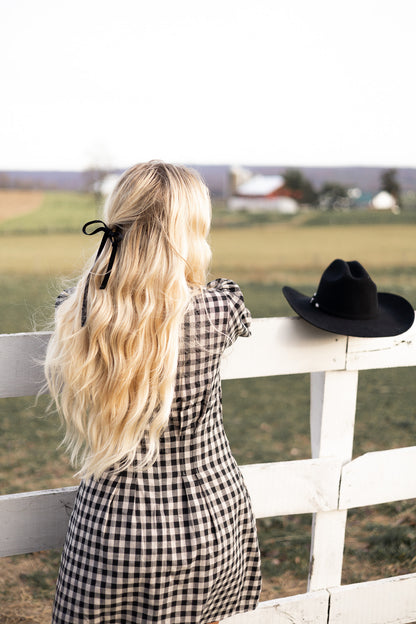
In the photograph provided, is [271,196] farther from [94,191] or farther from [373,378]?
[373,378]

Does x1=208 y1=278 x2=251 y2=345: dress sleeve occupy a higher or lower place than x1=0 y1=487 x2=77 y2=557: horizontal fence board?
higher

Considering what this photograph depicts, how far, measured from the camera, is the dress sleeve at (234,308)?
1.69m

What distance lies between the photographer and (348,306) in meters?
2.11

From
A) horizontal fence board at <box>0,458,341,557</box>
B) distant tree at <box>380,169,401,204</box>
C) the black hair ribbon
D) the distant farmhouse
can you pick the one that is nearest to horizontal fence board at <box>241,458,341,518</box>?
horizontal fence board at <box>0,458,341,557</box>

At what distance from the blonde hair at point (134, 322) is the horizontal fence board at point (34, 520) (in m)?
0.41

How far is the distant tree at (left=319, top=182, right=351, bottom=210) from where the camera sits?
1566 inches

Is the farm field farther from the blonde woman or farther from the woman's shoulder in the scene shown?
the woman's shoulder

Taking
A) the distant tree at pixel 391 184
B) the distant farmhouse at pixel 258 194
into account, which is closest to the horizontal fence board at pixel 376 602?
the distant tree at pixel 391 184

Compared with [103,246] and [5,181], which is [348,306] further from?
[5,181]

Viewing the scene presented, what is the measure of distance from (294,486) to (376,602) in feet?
1.99

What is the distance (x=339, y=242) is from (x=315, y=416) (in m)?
34.0

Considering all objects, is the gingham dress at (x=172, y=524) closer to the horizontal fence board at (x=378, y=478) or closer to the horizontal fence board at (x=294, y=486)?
the horizontal fence board at (x=294, y=486)

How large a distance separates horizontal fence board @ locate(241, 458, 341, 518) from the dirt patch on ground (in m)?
34.4

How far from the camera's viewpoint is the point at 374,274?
25359 millimetres
